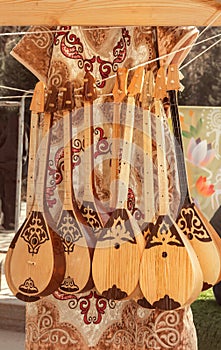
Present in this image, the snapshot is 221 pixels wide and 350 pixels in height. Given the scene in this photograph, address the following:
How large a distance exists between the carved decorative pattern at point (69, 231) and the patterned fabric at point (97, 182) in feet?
0.40

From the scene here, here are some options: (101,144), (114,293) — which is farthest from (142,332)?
(101,144)

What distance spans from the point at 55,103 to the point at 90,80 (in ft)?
0.22

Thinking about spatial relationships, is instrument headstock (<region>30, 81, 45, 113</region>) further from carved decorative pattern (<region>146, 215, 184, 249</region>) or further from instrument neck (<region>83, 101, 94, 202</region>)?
carved decorative pattern (<region>146, 215, 184, 249</region>)

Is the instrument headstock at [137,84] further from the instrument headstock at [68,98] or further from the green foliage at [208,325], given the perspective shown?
the green foliage at [208,325]

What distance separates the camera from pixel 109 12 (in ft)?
2.99

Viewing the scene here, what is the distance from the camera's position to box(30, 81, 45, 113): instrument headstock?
3.42 feet

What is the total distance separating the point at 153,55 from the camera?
113 cm

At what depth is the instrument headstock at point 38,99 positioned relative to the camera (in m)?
1.04

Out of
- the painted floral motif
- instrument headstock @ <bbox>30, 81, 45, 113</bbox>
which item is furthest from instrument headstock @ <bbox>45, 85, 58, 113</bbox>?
the painted floral motif

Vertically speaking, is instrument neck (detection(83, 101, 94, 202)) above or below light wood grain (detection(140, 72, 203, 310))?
above

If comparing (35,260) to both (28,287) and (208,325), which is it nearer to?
(28,287)

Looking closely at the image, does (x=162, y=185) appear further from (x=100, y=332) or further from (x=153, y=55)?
(x=100, y=332)

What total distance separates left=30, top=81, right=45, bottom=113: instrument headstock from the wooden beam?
0.13m

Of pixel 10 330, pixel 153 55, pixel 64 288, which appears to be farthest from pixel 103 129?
pixel 10 330
